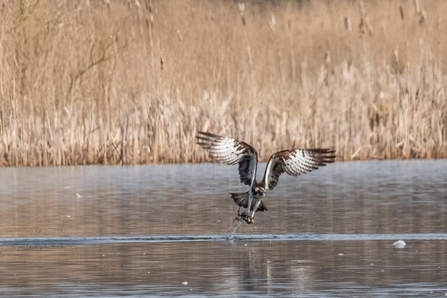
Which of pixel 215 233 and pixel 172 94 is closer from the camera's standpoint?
pixel 215 233

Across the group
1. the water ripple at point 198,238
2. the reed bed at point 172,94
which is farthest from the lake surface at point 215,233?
the reed bed at point 172,94

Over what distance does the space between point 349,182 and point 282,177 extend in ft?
6.95

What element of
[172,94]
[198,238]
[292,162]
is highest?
[172,94]

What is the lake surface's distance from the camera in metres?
8.79

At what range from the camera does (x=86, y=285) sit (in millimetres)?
8742

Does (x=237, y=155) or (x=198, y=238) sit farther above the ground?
(x=237, y=155)

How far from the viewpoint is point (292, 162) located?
1185 centimetres

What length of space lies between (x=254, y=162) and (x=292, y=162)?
1.23ft

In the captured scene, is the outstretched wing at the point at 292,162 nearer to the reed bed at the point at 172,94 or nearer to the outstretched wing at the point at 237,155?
the outstretched wing at the point at 237,155

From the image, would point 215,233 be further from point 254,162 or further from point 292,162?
point 292,162

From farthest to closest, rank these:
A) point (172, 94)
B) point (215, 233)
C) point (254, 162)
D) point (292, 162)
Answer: point (172, 94), point (215, 233), point (292, 162), point (254, 162)

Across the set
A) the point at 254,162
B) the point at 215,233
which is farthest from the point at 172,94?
the point at 254,162

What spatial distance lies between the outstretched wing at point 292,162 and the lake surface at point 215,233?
0.58 metres

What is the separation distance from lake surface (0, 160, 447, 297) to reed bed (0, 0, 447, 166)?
2.43ft
